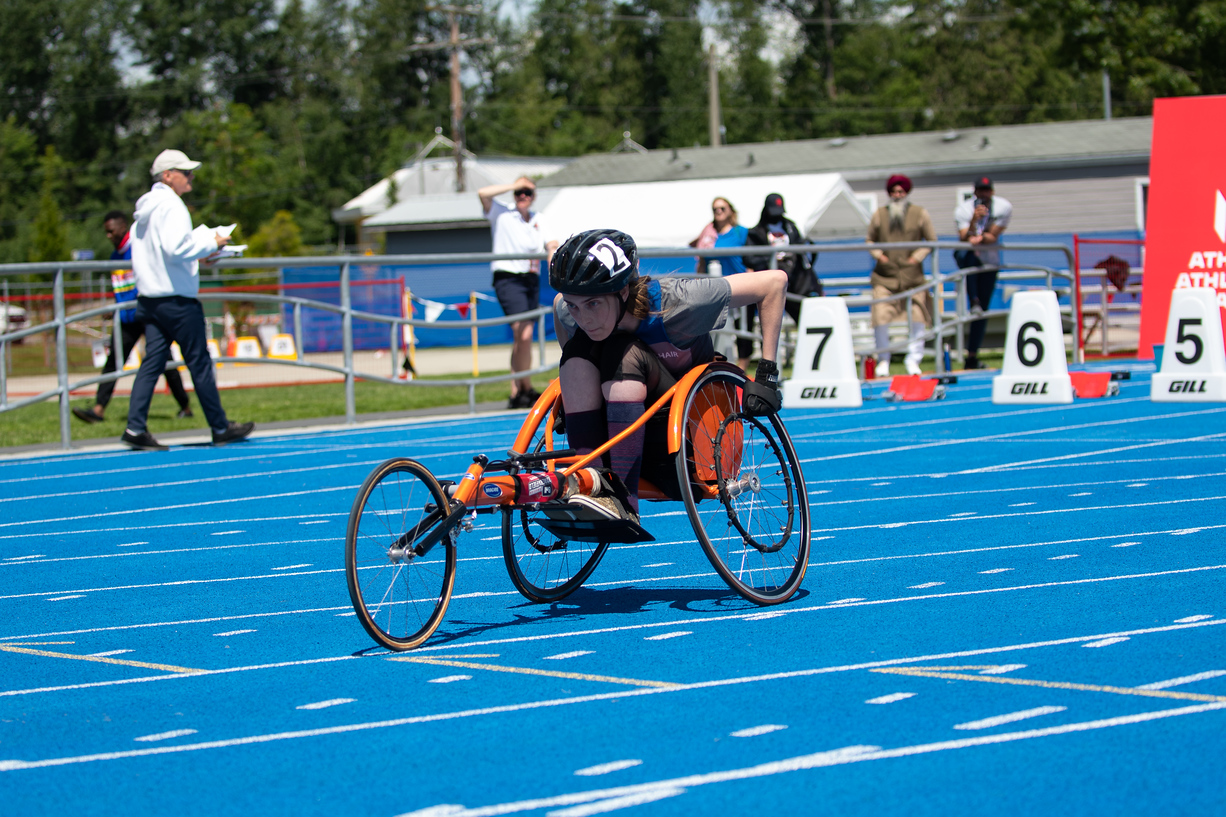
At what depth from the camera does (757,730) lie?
3836 millimetres

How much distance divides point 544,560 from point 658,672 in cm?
161

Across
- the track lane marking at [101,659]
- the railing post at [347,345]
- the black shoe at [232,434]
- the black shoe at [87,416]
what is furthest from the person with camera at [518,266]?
the track lane marking at [101,659]

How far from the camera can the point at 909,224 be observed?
57.6ft

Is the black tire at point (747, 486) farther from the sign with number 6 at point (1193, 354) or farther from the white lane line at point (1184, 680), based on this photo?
the sign with number 6 at point (1193, 354)

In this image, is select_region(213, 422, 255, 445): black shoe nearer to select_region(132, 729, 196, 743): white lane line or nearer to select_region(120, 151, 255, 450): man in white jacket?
select_region(120, 151, 255, 450): man in white jacket

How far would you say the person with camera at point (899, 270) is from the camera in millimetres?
16688

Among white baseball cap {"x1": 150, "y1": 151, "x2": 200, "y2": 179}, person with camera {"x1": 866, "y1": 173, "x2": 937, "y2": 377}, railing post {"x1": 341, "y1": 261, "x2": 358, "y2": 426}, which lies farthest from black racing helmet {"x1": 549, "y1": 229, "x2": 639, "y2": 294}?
person with camera {"x1": 866, "y1": 173, "x2": 937, "y2": 377}

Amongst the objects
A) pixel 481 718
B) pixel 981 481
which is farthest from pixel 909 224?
pixel 481 718

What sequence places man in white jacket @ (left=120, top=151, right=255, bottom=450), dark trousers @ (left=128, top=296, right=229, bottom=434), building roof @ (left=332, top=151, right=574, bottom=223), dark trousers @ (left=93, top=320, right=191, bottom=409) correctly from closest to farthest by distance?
1. man in white jacket @ (left=120, top=151, right=255, bottom=450)
2. dark trousers @ (left=128, top=296, right=229, bottom=434)
3. dark trousers @ (left=93, top=320, right=191, bottom=409)
4. building roof @ (left=332, top=151, right=574, bottom=223)

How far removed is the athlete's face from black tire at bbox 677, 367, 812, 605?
39 centimetres

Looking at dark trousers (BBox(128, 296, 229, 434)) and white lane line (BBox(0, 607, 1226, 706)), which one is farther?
dark trousers (BBox(128, 296, 229, 434))

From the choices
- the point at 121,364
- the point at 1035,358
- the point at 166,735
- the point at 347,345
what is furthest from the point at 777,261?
the point at 166,735

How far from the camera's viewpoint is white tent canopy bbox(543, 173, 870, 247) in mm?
35938

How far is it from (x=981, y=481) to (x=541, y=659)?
4.61 m
